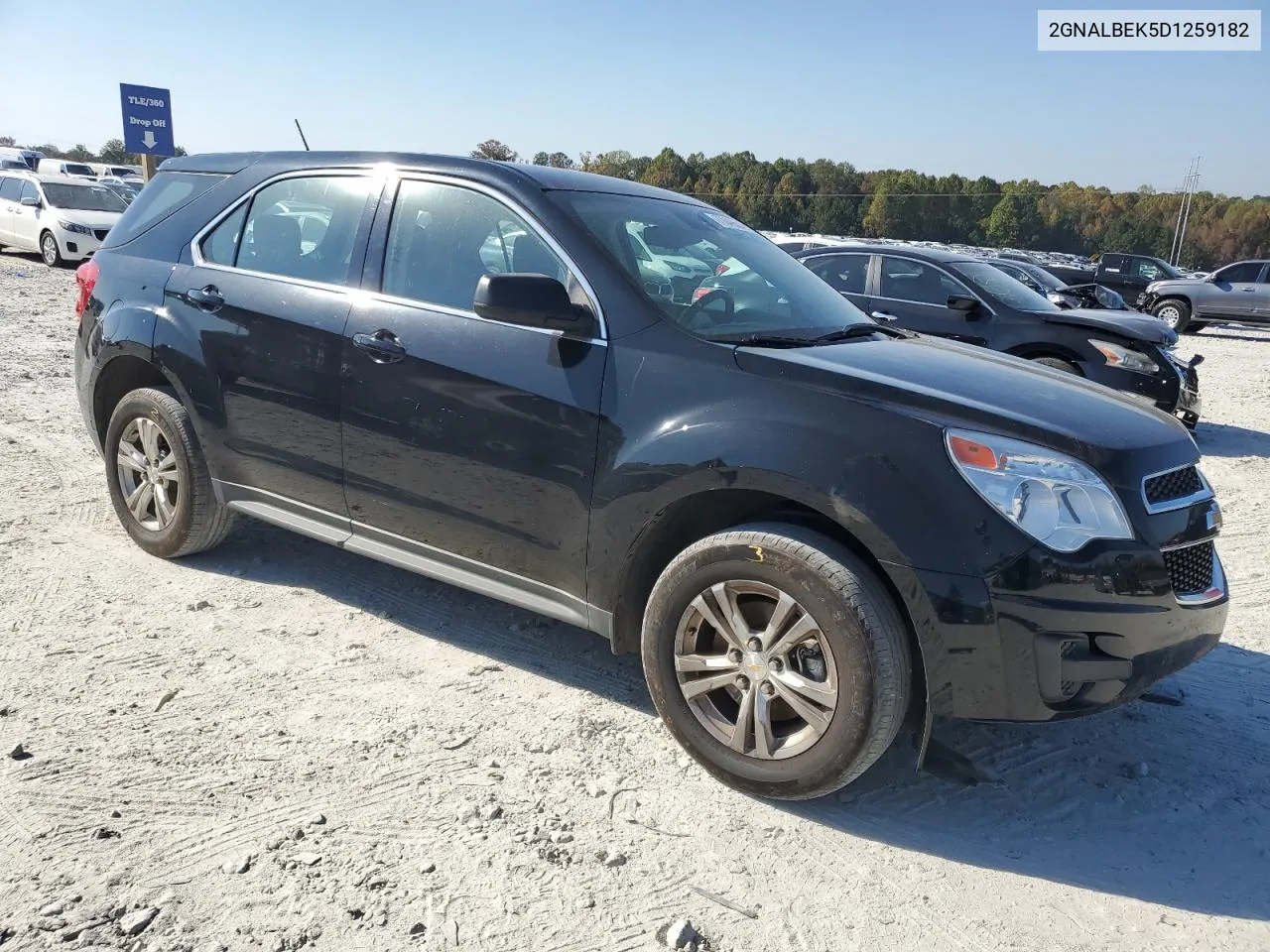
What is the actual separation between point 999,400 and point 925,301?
655cm

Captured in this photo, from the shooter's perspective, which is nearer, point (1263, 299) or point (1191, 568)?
point (1191, 568)

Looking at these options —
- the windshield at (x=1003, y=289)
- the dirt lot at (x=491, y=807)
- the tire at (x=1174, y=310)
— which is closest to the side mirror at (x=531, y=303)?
the dirt lot at (x=491, y=807)

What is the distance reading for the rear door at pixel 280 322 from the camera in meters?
3.71

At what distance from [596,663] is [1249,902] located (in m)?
2.23

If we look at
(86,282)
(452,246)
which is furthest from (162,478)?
(452,246)

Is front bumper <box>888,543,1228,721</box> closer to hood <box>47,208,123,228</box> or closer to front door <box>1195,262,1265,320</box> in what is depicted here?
hood <box>47,208,123,228</box>

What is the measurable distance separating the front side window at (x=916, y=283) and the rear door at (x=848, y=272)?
17 cm

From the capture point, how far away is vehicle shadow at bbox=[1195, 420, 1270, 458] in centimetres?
858

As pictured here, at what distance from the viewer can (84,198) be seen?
749 inches

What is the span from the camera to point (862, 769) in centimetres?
271

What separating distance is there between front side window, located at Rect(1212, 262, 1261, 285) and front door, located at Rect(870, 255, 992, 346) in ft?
51.0

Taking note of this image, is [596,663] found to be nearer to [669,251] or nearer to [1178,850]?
[669,251]

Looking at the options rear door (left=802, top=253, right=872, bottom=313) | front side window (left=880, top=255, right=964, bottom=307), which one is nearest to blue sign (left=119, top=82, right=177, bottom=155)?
rear door (left=802, top=253, right=872, bottom=313)

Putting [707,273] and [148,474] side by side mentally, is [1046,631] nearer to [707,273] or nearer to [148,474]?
[707,273]
